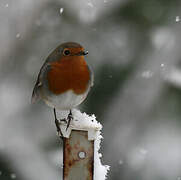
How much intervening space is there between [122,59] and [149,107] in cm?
49

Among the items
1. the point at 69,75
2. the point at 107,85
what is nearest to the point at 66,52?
the point at 69,75

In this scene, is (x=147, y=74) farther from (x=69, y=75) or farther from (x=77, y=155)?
(x=77, y=155)

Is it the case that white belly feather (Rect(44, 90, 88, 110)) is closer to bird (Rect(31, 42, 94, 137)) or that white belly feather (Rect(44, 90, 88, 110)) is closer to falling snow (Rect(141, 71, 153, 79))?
bird (Rect(31, 42, 94, 137))

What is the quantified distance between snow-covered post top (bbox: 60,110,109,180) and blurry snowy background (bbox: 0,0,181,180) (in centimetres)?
231

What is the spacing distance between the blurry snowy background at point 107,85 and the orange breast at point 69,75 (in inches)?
83.0

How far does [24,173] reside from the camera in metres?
4.37

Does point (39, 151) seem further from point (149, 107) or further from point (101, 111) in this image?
point (149, 107)

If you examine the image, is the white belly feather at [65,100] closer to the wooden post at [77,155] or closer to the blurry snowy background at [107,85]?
the wooden post at [77,155]

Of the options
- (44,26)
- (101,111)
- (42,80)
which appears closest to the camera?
(42,80)

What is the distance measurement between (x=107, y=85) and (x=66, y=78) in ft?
7.49

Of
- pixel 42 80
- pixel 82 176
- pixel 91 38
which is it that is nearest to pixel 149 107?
pixel 91 38

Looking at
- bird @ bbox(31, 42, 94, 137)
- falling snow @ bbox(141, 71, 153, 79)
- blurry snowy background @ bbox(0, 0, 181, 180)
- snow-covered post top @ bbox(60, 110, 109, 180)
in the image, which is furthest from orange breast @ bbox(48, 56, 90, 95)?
falling snow @ bbox(141, 71, 153, 79)

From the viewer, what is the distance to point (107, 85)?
4.38m

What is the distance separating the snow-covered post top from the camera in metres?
1.93
